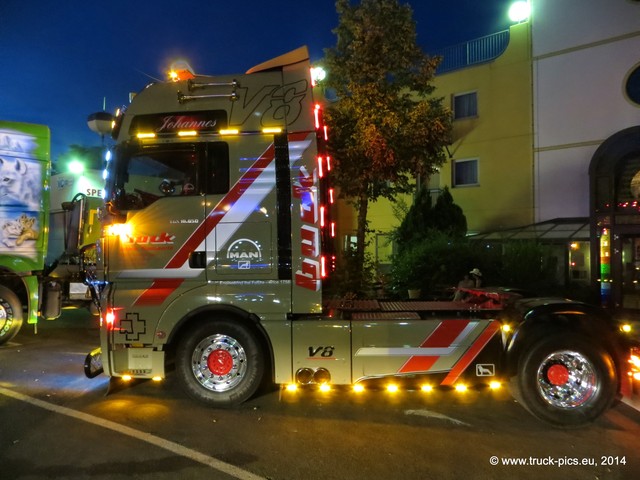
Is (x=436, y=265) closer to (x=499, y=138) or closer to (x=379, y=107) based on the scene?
(x=379, y=107)

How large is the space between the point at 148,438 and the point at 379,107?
826 centimetres

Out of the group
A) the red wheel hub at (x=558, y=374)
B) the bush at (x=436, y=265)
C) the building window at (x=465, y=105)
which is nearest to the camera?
the red wheel hub at (x=558, y=374)

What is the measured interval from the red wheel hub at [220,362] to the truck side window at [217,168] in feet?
5.86

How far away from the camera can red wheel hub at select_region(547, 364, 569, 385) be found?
4.98m

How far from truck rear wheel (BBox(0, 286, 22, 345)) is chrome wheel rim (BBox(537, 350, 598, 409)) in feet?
27.8

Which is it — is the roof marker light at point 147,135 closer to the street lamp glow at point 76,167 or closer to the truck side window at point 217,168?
the truck side window at point 217,168

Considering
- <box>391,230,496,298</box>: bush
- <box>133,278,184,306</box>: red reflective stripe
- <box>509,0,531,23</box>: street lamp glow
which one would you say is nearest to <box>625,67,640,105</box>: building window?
<box>509,0,531,23</box>: street lamp glow

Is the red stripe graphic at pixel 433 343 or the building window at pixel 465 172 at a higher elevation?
the building window at pixel 465 172

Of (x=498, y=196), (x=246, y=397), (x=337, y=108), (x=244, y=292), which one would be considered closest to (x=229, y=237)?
(x=244, y=292)

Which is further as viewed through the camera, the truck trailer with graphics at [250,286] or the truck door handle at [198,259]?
the truck door handle at [198,259]

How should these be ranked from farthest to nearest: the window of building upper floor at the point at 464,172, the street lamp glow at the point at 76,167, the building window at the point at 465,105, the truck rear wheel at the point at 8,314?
1. the window of building upper floor at the point at 464,172
2. the building window at the point at 465,105
3. the street lamp glow at the point at 76,167
4. the truck rear wheel at the point at 8,314

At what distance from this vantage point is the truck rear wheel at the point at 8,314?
8383 mm

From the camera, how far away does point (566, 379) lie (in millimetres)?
4980

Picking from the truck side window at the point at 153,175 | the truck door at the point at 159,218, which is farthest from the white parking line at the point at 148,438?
the truck side window at the point at 153,175
